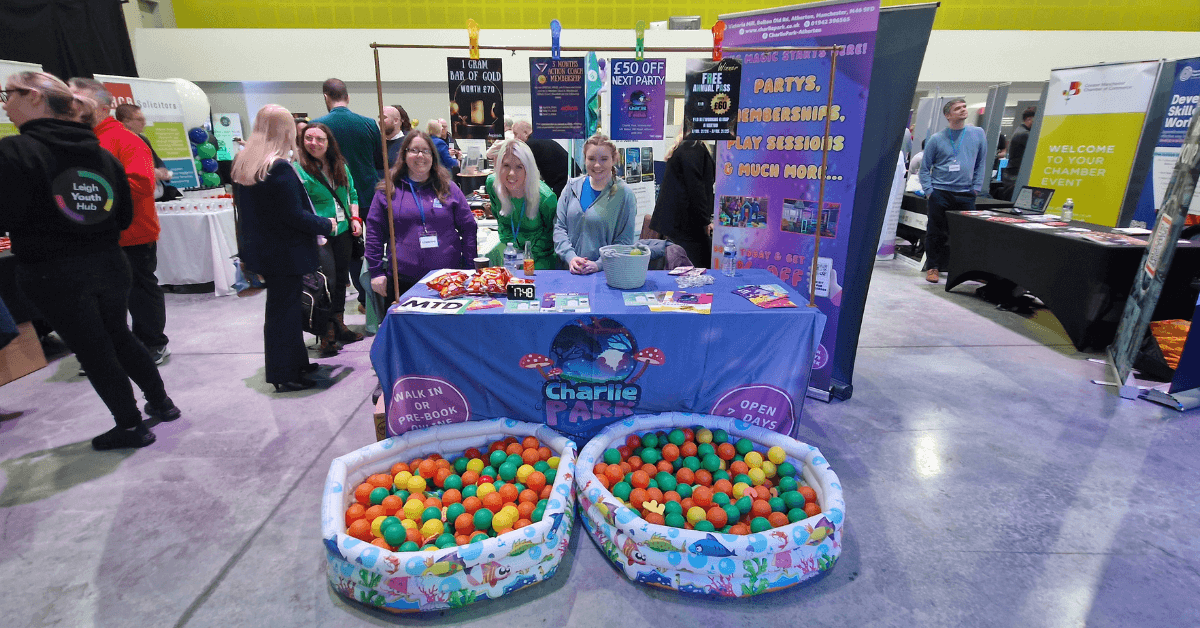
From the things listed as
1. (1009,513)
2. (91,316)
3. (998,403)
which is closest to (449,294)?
(91,316)

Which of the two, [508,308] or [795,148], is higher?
[795,148]

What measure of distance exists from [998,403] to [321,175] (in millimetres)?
4130

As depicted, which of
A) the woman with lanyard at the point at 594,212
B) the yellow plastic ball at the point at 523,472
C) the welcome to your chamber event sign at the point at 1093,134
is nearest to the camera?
the yellow plastic ball at the point at 523,472

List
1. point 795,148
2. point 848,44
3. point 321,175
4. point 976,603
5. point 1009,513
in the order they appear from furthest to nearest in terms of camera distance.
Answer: point 321,175, point 795,148, point 848,44, point 1009,513, point 976,603

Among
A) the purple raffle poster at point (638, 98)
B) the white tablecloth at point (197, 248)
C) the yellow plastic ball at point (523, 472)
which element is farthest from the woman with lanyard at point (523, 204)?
the white tablecloth at point (197, 248)

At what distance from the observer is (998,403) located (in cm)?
315

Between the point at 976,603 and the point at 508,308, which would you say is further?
the point at 508,308

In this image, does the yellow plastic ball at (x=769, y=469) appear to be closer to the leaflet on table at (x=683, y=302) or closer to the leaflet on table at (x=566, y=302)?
→ the leaflet on table at (x=683, y=302)

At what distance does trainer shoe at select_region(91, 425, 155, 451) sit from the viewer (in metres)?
2.66

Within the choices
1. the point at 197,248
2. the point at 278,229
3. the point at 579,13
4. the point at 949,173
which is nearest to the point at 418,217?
the point at 278,229

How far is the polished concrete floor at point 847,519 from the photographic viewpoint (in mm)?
1768

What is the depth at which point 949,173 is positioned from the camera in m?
5.58

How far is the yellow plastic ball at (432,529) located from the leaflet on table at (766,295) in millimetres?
1454

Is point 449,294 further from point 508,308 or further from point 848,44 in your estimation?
point 848,44
